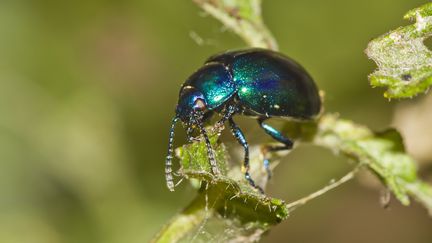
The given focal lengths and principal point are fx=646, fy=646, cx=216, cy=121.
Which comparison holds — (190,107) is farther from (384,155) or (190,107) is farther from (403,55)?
(403,55)

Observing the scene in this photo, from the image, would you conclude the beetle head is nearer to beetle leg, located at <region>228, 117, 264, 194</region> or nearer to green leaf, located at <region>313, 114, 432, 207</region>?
beetle leg, located at <region>228, 117, 264, 194</region>

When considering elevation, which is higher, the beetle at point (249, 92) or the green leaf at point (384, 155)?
the beetle at point (249, 92)

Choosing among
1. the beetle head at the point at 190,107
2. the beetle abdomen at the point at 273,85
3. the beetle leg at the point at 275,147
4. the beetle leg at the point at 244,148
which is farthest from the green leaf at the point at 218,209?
the beetle abdomen at the point at 273,85

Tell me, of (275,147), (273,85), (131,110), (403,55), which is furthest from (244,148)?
(131,110)

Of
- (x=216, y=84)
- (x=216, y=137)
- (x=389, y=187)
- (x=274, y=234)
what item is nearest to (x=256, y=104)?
(x=216, y=84)

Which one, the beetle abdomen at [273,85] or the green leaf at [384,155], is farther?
the beetle abdomen at [273,85]

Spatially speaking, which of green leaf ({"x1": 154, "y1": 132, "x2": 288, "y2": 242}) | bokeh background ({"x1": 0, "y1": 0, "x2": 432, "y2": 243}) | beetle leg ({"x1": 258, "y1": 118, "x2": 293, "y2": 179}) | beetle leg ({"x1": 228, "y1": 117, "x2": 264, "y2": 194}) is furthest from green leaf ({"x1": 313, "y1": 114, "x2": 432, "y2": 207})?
bokeh background ({"x1": 0, "y1": 0, "x2": 432, "y2": 243})

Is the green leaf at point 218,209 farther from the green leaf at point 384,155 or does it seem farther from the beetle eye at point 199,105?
the green leaf at point 384,155
